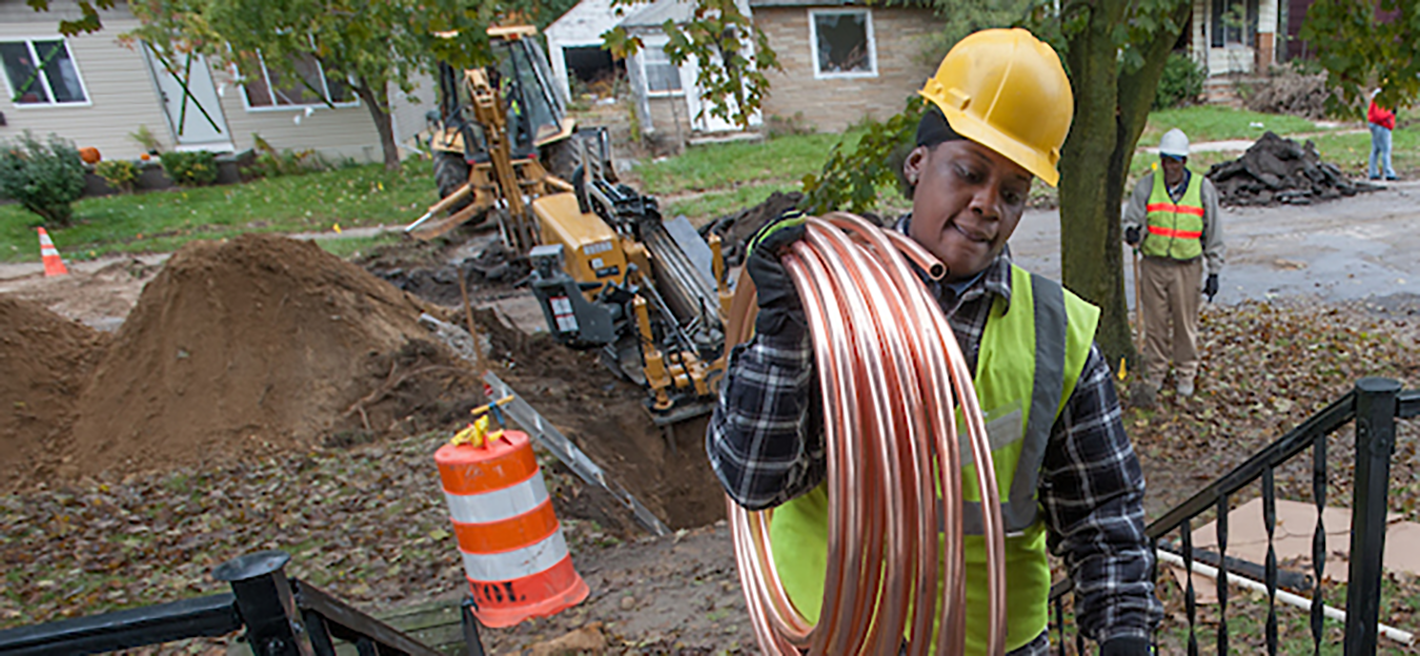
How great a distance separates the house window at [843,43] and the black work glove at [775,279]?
810 inches

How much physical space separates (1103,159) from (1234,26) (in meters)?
23.5

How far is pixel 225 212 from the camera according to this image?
15.4 m

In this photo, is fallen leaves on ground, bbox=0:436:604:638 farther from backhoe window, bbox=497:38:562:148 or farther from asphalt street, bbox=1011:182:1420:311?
asphalt street, bbox=1011:182:1420:311

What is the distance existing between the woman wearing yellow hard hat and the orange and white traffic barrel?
8.57 feet

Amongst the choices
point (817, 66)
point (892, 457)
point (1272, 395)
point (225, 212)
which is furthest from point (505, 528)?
point (817, 66)

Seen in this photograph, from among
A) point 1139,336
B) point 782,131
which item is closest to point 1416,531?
point 1139,336

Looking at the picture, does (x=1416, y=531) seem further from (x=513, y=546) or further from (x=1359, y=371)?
(x=513, y=546)

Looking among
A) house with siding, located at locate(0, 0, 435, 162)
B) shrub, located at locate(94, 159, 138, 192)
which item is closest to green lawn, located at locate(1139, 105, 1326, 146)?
house with siding, located at locate(0, 0, 435, 162)

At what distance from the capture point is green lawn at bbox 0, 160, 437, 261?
13.7 metres

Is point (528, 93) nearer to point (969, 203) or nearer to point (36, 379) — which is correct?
point (36, 379)

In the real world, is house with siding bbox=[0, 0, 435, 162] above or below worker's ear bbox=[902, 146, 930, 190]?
above

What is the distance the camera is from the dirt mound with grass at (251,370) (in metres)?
6.08

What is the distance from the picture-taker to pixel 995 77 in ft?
5.08

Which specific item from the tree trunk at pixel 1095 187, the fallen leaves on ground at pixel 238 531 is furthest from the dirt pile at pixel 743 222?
the fallen leaves on ground at pixel 238 531
